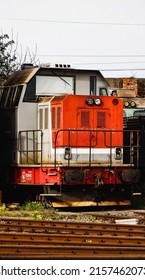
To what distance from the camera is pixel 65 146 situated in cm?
1655

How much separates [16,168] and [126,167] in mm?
2682

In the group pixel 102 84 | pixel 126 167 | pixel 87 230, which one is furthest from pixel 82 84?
pixel 87 230

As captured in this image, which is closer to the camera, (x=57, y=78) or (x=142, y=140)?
(x=57, y=78)

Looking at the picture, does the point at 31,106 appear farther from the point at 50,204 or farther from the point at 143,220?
the point at 143,220

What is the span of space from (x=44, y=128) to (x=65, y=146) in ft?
3.03

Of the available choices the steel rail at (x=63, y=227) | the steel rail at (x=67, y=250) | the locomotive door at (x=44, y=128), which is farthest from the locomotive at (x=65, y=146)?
the steel rail at (x=67, y=250)

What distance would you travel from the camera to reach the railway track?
28.0 ft

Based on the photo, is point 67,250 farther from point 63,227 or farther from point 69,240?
point 63,227

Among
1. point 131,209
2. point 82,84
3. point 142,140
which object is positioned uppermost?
point 82,84

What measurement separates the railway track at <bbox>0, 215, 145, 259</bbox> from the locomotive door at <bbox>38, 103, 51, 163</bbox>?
4.09 metres

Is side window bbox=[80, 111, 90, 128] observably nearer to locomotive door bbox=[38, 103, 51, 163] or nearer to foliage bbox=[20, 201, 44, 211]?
locomotive door bbox=[38, 103, 51, 163]

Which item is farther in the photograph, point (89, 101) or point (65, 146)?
point (89, 101)

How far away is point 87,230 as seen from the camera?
37.8ft

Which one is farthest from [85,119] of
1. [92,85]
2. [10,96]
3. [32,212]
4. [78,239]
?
[78,239]
